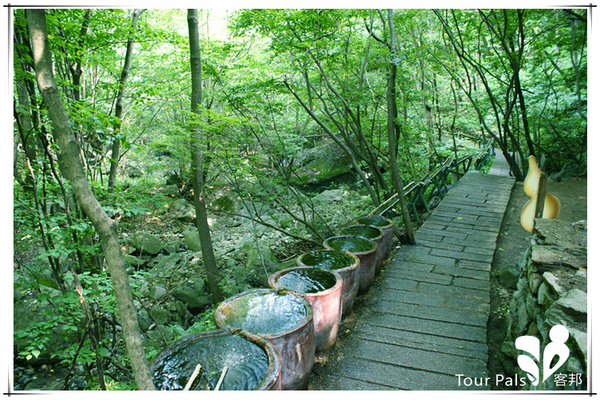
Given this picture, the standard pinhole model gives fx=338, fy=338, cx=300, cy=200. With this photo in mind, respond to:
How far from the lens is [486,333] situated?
333 cm

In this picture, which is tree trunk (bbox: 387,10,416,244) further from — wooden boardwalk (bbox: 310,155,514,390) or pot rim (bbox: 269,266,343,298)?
pot rim (bbox: 269,266,343,298)

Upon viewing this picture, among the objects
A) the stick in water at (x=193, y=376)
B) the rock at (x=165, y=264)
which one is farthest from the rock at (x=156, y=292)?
the stick in water at (x=193, y=376)

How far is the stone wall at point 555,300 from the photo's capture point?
5.86ft

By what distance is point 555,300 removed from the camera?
7.19 feet

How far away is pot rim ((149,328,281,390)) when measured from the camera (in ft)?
6.30

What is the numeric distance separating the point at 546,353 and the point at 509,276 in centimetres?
265

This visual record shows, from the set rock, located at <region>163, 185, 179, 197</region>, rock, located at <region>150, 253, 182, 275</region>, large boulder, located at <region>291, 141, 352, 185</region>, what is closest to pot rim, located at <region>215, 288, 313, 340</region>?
rock, located at <region>150, 253, 182, 275</region>

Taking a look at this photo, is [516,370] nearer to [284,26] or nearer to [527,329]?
[527,329]

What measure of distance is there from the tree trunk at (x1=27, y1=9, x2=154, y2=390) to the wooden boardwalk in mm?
1786

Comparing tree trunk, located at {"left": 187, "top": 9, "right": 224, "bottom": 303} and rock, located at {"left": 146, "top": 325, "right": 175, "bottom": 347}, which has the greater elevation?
tree trunk, located at {"left": 187, "top": 9, "right": 224, "bottom": 303}

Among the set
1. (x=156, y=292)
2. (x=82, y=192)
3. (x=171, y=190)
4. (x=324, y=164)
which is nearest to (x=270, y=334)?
(x=82, y=192)

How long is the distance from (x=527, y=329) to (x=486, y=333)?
77 centimetres

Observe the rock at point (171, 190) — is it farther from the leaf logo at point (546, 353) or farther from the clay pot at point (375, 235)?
the leaf logo at point (546, 353)
